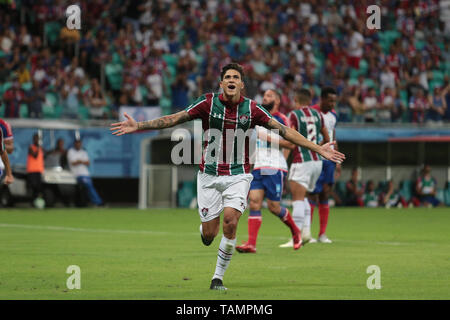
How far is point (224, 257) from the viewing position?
9375 mm

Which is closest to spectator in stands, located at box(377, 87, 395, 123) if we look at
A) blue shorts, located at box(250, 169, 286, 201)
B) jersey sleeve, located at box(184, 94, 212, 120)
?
blue shorts, located at box(250, 169, 286, 201)

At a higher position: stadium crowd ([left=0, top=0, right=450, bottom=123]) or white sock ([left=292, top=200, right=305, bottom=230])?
stadium crowd ([left=0, top=0, right=450, bottom=123])

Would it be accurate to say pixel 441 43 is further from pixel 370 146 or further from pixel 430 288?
pixel 430 288

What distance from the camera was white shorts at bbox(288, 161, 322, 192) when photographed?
15125 millimetres

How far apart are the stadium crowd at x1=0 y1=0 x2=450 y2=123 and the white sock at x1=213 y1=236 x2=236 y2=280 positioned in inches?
747

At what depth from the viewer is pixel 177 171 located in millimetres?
29375

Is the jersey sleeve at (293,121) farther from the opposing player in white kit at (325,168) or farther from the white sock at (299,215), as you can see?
the white sock at (299,215)

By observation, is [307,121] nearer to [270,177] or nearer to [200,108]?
[270,177]

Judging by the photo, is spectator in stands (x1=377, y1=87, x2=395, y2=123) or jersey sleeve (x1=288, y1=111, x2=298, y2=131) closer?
jersey sleeve (x1=288, y1=111, x2=298, y2=131)

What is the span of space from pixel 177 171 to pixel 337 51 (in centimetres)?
780

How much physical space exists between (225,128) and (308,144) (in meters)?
0.86

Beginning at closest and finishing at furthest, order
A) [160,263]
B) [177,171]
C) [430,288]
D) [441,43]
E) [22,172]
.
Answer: [430,288] < [160,263] < [22,172] < [177,171] < [441,43]

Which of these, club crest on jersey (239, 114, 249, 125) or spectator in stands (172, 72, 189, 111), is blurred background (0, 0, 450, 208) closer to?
spectator in stands (172, 72, 189, 111)

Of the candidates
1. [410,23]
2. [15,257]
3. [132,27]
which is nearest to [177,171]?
[132,27]
